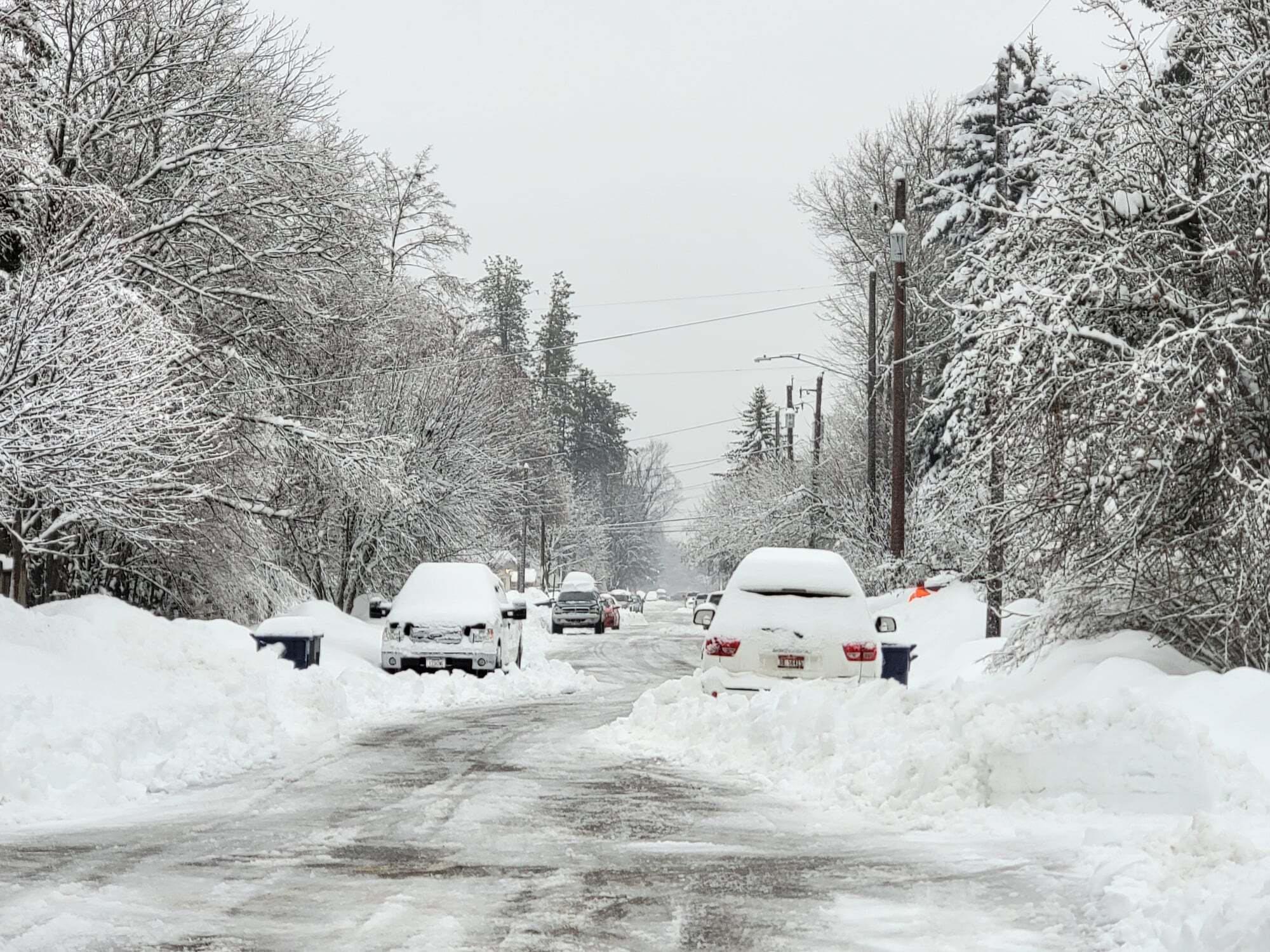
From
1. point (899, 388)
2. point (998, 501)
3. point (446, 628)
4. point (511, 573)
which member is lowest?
point (446, 628)

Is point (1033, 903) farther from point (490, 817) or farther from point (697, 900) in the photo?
point (490, 817)

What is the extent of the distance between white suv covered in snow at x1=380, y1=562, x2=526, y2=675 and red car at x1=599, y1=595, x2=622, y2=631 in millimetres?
32586

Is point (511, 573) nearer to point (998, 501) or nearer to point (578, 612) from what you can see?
point (578, 612)

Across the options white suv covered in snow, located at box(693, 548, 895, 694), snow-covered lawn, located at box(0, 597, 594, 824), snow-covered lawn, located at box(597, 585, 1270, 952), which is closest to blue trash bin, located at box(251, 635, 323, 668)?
snow-covered lawn, located at box(0, 597, 594, 824)

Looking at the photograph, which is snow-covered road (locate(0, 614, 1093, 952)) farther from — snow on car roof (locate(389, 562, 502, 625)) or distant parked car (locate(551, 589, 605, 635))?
distant parked car (locate(551, 589, 605, 635))

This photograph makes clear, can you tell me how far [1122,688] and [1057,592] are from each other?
484 centimetres

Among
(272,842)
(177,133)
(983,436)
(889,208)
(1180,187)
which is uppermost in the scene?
(889,208)

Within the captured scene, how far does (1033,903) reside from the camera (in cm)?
731

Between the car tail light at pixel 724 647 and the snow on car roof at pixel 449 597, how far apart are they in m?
9.26

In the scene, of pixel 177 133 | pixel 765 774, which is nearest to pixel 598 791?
pixel 765 774

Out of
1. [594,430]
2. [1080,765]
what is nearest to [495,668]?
[1080,765]

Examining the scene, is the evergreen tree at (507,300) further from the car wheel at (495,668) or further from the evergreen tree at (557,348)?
the car wheel at (495,668)

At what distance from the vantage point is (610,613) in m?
59.7

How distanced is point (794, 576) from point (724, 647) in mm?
1265
